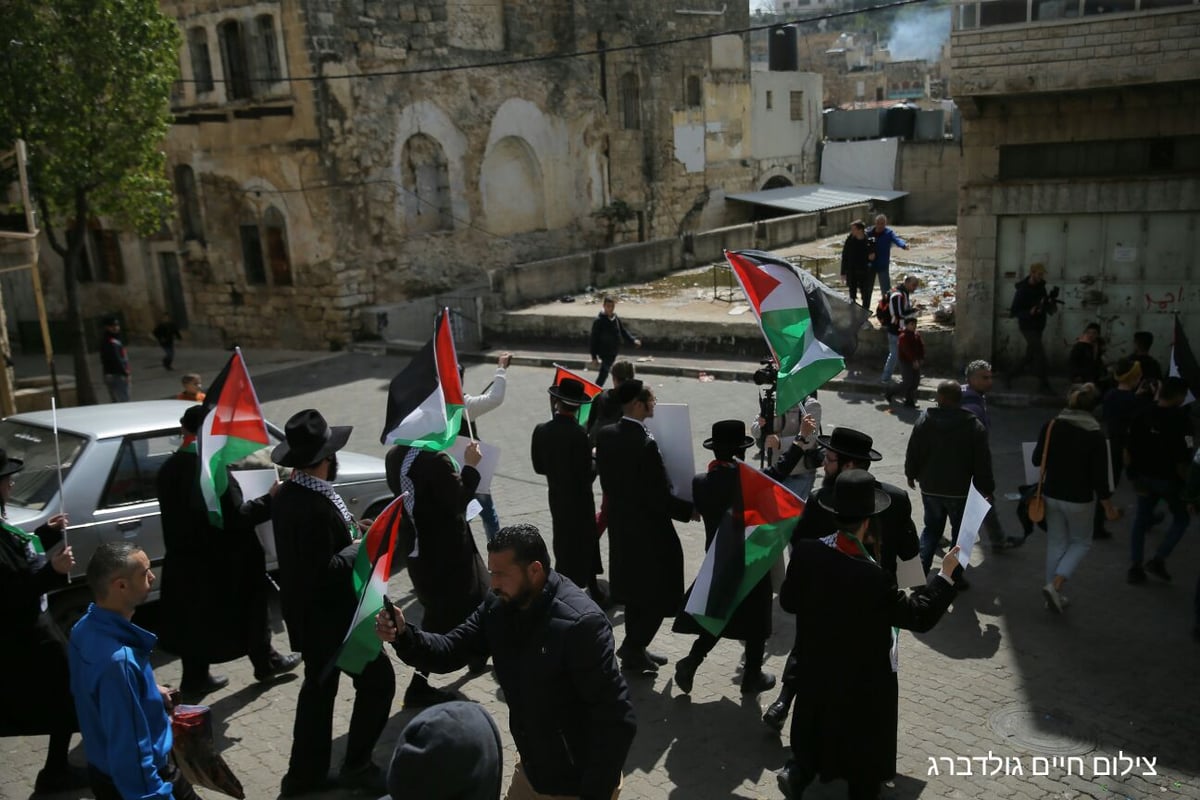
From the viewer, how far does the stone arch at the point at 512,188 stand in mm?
24281

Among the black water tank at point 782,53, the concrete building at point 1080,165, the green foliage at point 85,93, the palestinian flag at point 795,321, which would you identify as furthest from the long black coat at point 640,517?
the black water tank at point 782,53

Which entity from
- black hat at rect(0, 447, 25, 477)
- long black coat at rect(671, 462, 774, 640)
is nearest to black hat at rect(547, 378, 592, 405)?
long black coat at rect(671, 462, 774, 640)

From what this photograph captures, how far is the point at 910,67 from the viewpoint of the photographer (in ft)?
202

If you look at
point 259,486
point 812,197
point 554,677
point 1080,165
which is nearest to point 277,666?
point 259,486

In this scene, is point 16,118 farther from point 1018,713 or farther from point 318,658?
point 1018,713

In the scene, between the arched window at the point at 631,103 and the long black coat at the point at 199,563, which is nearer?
the long black coat at the point at 199,563

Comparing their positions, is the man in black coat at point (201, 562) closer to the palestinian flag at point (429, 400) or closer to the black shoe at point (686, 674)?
the palestinian flag at point (429, 400)

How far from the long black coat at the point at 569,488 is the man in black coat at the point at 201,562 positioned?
1.89m

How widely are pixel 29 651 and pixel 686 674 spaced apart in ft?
11.8

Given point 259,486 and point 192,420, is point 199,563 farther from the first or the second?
point 192,420

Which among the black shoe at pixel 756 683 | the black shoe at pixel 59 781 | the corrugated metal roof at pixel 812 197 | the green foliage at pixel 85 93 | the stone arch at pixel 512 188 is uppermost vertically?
the green foliage at pixel 85 93

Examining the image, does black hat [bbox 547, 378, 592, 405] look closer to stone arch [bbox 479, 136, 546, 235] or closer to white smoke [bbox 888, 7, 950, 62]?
stone arch [bbox 479, 136, 546, 235]

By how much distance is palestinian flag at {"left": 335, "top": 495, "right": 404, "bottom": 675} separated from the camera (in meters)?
4.29

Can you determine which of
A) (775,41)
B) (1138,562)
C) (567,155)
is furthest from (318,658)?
(775,41)
